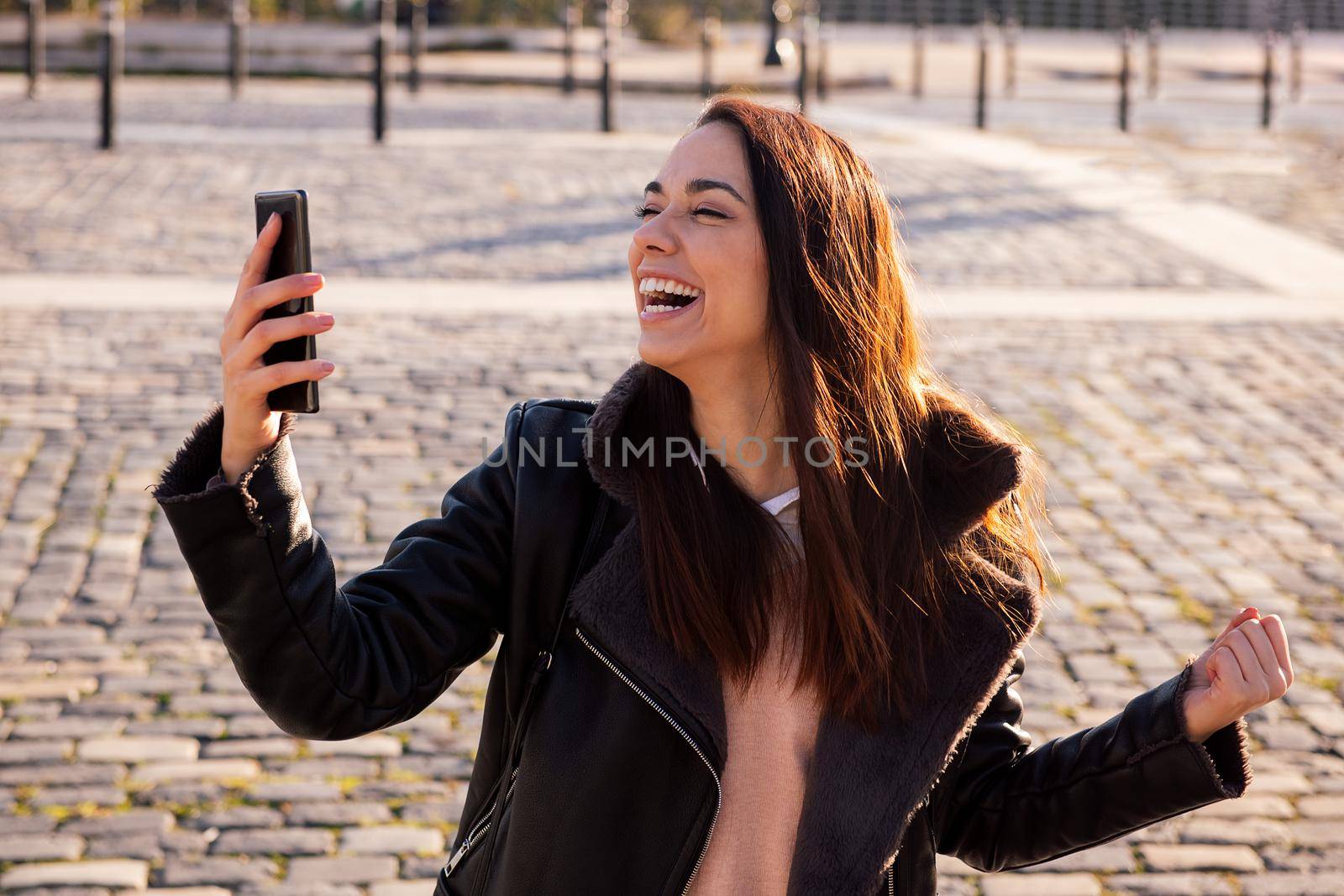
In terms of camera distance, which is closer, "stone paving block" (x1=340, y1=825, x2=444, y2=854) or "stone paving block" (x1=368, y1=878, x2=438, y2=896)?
"stone paving block" (x1=368, y1=878, x2=438, y2=896)

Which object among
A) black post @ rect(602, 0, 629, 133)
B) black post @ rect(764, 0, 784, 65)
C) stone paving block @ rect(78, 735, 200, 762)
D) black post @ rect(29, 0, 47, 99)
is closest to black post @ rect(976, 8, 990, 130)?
black post @ rect(602, 0, 629, 133)

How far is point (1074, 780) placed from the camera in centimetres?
224

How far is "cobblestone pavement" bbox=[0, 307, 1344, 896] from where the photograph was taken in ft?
13.0

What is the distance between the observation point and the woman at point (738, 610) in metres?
2.04

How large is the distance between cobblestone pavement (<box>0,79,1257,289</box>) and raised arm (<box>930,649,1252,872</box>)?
300 inches

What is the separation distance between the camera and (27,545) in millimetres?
5676

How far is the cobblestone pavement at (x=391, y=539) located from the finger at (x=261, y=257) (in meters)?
2.26

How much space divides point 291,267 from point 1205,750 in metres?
1.32

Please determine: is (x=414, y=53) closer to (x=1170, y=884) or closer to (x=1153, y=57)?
(x=1153, y=57)

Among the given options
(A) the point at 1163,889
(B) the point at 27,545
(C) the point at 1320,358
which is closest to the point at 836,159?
(A) the point at 1163,889

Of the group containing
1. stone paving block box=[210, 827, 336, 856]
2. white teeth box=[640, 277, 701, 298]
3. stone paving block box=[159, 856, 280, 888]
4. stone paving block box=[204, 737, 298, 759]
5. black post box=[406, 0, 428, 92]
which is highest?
black post box=[406, 0, 428, 92]

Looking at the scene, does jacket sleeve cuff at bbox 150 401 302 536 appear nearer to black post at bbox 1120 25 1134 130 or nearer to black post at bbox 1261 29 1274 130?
black post at bbox 1120 25 1134 130

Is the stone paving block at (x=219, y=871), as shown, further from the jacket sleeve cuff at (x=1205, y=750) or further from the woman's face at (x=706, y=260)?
the jacket sleeve cuff at (x=1205, y=750)

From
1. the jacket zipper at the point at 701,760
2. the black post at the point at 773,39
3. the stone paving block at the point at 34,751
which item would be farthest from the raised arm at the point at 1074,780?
the black post at the point at 773,39
